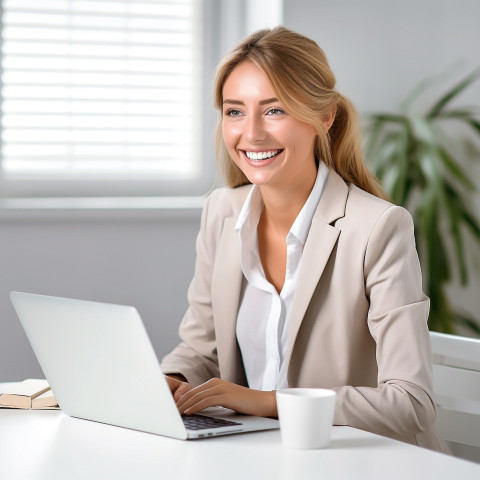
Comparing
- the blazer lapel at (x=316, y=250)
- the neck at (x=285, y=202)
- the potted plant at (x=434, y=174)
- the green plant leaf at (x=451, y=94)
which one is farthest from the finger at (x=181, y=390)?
the green plant leaf at (x=451, y=94)

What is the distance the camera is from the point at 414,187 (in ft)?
9.57

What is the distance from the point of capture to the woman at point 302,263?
4.79 ft

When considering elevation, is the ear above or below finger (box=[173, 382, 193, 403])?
above

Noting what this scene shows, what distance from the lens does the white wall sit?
2.82 metres

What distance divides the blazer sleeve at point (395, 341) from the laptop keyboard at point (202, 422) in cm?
20

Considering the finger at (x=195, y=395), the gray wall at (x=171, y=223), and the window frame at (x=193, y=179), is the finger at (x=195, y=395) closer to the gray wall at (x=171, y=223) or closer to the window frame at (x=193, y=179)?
the gray wall at (x=171, y=223)

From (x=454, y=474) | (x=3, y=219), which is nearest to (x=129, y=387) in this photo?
(x=454, y=474)

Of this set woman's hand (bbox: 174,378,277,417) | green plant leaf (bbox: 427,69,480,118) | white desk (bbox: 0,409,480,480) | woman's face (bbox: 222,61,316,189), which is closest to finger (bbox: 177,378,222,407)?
woman's hand (bbox: 174,378,277,417)

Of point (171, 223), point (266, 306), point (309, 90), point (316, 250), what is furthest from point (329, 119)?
point (171, 223)

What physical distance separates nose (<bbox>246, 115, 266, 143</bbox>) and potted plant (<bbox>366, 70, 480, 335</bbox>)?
1.22m

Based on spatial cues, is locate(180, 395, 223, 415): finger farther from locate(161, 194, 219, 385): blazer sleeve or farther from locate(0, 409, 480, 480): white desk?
locate(161, 194, 219, 385): blazer sleeve

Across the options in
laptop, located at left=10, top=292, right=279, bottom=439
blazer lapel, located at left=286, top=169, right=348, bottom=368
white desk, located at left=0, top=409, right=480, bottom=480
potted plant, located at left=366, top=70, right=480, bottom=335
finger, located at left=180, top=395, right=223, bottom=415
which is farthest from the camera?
potted plant, located at left=366, top=70, right=480, bottom=335

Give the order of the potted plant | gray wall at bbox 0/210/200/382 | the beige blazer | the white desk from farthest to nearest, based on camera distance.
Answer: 1. the potted plant
2. gray wall at bbox 0/210/200/382
3. the beige blazer
4. the white desk

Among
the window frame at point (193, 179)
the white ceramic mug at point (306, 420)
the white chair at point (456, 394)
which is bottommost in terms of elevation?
the white chair at point (456, 394)
